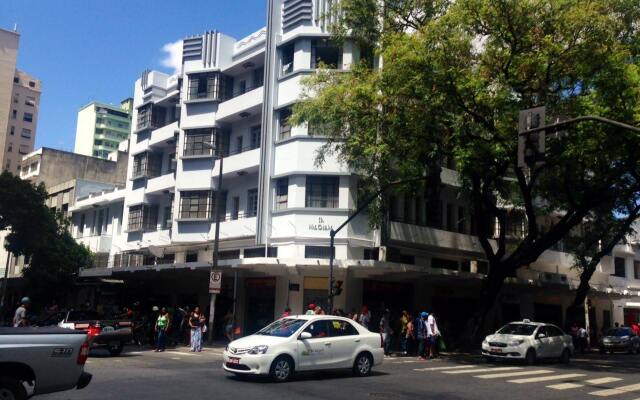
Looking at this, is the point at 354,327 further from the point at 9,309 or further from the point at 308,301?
the point at 9,309

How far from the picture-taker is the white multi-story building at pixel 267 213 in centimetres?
2819

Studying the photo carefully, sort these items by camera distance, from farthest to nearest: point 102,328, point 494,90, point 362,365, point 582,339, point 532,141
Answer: point 582,339 < point 494,90 < point 102,328 < point 362,365 < point 532,141

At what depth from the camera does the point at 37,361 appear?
8336 millimetres

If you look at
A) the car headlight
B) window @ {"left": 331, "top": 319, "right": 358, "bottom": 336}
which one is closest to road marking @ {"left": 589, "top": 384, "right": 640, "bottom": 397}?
window @ {"left": 331, "top": 319, "right": 358, "bottom": 336}

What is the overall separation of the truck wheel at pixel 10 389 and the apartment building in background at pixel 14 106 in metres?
82.0

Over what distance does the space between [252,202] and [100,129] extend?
9251 cm

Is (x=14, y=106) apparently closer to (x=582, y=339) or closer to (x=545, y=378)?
(x=582, y=339)

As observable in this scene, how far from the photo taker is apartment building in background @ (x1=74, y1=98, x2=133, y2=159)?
114312 millimetres

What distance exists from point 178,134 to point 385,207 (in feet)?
49.3

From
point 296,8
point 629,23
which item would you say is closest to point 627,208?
point 629,23

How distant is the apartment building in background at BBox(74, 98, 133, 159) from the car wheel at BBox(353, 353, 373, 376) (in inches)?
4198

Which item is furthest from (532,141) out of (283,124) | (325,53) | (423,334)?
(325,53)

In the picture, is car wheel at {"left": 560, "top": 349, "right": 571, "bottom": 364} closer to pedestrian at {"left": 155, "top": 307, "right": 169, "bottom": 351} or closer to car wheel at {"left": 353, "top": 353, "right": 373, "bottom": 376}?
car wheel at {"left": 353, "top": 353, "right": 373, "bottom": 376}

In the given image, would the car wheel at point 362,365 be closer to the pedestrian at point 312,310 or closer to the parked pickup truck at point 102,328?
the pedestrian at point 312,310
